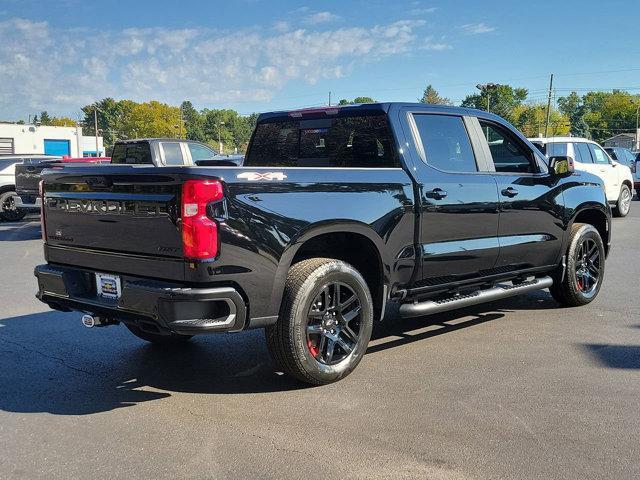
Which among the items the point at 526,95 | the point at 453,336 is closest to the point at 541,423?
the point at 453,336

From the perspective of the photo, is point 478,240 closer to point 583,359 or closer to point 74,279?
point 583,359

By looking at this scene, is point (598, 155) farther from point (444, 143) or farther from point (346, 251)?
point (346, 251)

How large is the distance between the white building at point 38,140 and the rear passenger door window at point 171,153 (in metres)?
47.2

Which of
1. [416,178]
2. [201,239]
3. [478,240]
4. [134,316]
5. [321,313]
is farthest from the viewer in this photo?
[478,240]

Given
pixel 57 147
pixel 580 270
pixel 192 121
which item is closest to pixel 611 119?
pixel 192 121

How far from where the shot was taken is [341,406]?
3955mm

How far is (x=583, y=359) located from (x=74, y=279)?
3826mm

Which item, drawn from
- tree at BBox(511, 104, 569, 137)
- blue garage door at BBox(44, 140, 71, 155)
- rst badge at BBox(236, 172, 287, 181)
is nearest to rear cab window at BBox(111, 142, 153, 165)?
rst badge at BBox(236, 172, 287, 181)

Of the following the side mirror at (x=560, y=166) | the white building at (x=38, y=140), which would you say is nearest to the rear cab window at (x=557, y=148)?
the side mirror at (x=560, y=166)

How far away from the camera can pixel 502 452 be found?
10.8ft

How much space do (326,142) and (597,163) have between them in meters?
12.6

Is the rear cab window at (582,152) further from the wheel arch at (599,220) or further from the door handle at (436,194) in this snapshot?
the door handle at (436,194)

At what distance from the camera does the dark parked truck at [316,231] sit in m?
3.70

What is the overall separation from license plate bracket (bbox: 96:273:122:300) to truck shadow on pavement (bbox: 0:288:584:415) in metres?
0.69
